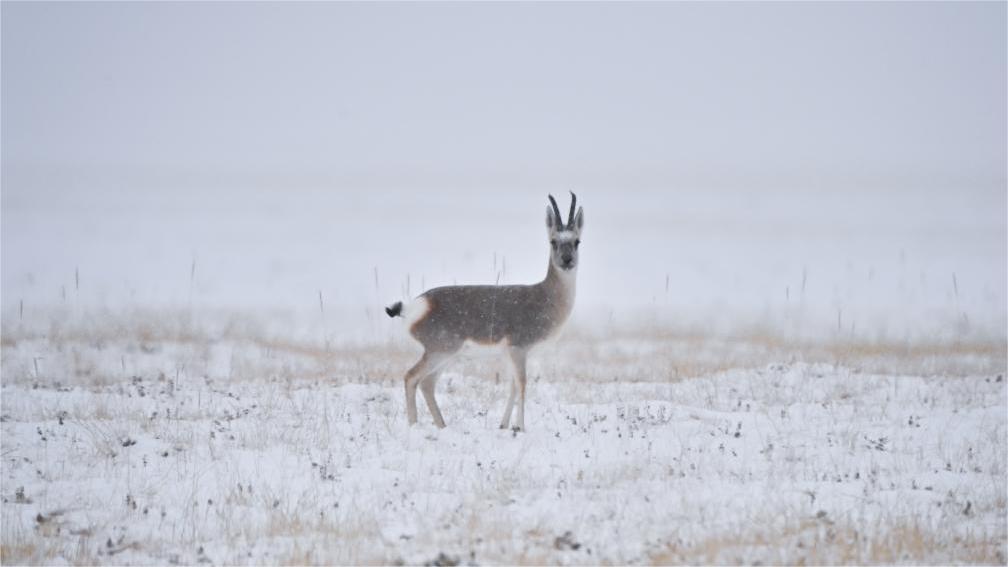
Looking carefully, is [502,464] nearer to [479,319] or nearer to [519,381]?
[519,381]

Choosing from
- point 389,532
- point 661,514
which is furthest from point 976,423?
point 389,532

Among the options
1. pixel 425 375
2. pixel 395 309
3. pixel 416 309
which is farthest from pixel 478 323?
pixel 395 309

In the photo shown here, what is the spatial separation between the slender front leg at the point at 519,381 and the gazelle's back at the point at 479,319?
4.4 inches

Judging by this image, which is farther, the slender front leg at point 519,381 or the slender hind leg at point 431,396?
the slender hind leg at point 431,396

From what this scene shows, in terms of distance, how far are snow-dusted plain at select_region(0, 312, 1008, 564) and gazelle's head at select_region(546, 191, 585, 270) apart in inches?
72.4

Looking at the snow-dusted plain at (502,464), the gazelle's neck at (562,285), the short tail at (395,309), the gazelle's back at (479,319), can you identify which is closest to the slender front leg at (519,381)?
the gazelle's back at (479,319)

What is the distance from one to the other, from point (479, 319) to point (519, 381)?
85 centimetres

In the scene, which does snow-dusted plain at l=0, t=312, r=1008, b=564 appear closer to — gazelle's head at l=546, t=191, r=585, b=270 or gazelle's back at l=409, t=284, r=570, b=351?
gazelle's back at l=409, t=284, r=570, b=351

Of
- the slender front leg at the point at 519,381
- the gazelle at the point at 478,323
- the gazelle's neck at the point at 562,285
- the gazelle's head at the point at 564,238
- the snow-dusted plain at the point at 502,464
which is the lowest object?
the snow-dusted plain at the point at 502,464

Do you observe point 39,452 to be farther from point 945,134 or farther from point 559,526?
point 945,134

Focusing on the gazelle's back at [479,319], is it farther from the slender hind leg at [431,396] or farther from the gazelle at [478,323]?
the slender hind leg at [431,396]

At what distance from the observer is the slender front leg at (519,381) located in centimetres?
1134

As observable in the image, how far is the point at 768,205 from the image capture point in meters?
68.2

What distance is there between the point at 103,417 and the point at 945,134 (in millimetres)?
157298
